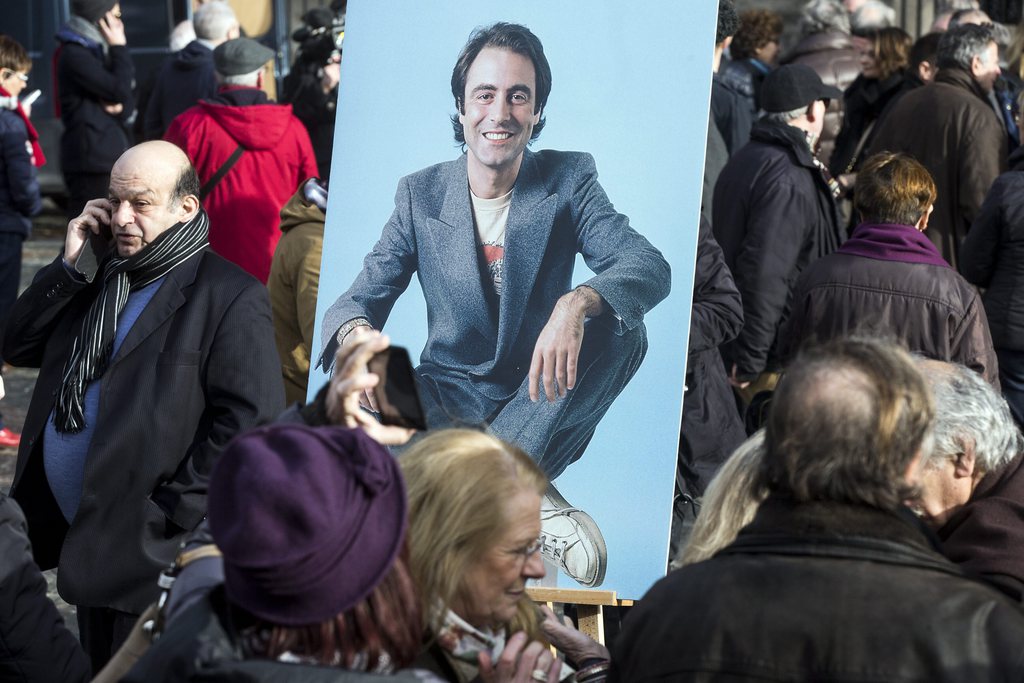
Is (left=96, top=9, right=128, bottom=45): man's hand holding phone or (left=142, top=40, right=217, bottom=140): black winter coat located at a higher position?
(left=96, top=9, right=128, bottom=45): man's hand holding phone

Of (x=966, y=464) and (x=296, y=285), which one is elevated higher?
(x=966, y=464)

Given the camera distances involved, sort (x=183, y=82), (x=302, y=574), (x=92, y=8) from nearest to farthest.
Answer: (x=302, y=574)
(x=183, y=82)
(x=92, y=8)

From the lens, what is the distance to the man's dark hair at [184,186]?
11.2ft

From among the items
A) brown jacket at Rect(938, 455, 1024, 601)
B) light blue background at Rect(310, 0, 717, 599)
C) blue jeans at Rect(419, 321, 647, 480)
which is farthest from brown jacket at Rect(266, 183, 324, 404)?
brown jacket at Rect(938, 455, 1024, 601)

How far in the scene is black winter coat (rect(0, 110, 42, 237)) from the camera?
23.7 feet

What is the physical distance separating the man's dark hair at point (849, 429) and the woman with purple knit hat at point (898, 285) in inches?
87.0

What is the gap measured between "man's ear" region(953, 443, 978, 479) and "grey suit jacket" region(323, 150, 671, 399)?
93 centimetres

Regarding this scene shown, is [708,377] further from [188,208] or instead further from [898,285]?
[188,208]

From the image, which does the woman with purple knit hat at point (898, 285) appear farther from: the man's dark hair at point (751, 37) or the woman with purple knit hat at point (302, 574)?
the man's dark hair at point (751, 37)

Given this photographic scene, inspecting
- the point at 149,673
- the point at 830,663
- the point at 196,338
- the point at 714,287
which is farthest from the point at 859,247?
the point at 149,673

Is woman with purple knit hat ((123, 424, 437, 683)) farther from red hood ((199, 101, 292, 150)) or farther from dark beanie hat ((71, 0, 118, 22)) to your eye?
dark beanie hat ((71, 0, 118, 22))

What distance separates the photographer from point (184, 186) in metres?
3.43

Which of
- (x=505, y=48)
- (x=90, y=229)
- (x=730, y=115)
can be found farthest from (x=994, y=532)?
(x=730, y=115)

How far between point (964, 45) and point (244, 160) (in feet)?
9.92
